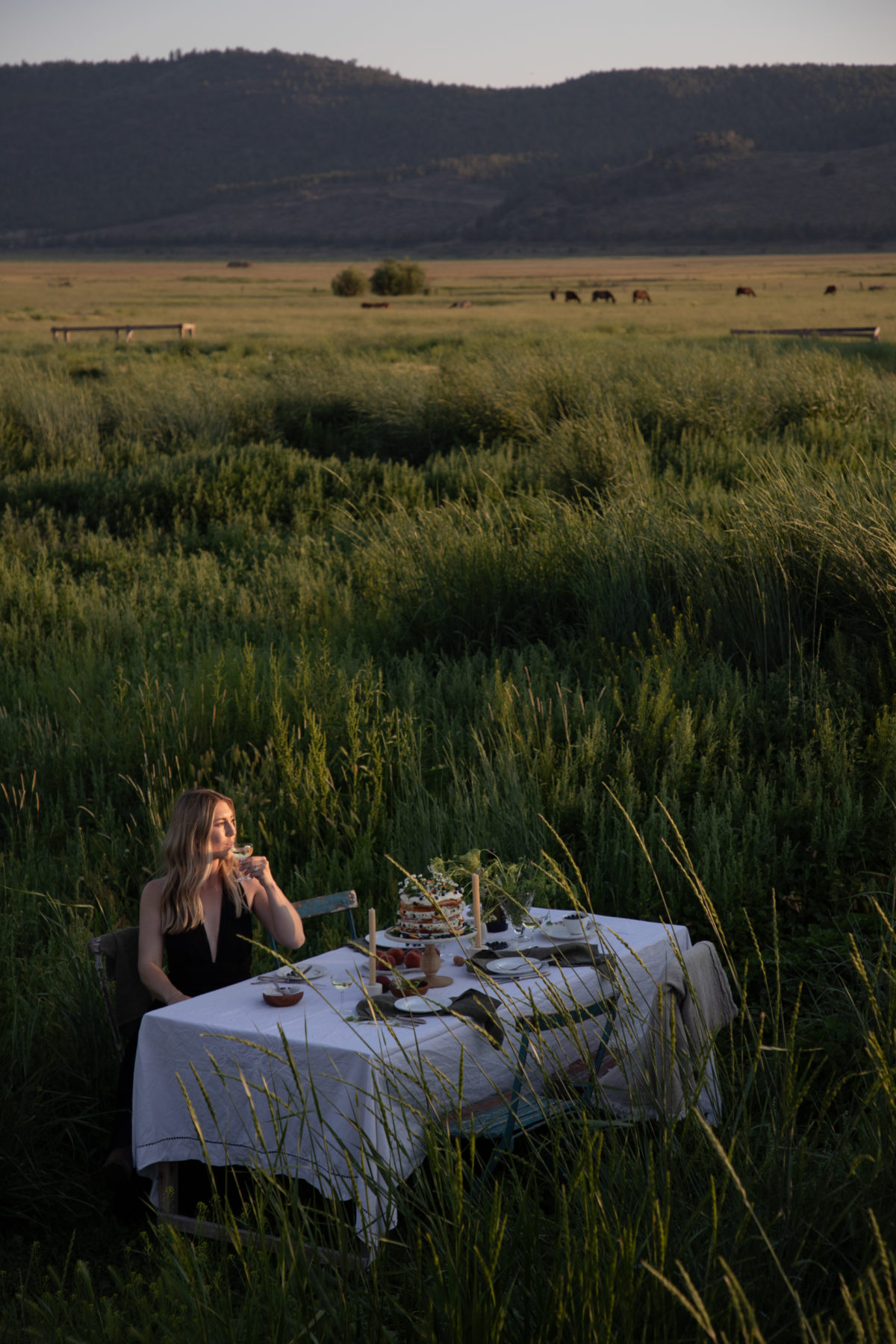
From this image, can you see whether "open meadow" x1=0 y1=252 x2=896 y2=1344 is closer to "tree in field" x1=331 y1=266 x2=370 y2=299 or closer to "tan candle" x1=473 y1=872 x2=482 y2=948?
"tan candle" x1=473 y1=872 x2=482 y2=948

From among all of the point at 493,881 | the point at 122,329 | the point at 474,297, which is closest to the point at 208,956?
the point at 493,881

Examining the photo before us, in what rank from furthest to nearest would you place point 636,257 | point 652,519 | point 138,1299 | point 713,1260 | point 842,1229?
point 636,257 < point 652,519 < point 138,1299 < point 842,1229 < point 713,1260

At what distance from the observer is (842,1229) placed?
2760mm

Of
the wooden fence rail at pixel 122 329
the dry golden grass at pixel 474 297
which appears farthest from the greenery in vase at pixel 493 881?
the wooden fence rail at pixel 122 329

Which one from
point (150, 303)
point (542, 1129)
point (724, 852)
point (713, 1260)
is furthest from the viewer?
point (150, 303)

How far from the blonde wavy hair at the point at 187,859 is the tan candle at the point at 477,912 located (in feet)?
3.13

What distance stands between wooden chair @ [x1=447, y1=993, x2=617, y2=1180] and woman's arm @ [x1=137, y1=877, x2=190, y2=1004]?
1171 millimetres

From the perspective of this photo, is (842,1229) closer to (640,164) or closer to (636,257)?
(636,257)

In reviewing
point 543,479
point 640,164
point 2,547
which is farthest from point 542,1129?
point 640,164

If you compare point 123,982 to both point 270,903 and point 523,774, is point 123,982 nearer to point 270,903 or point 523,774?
point 270,903

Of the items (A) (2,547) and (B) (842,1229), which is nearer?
(B) (842,1229)

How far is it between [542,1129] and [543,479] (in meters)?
9.94

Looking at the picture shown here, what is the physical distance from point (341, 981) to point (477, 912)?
486mm

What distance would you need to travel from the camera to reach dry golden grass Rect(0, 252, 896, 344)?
46750mm
